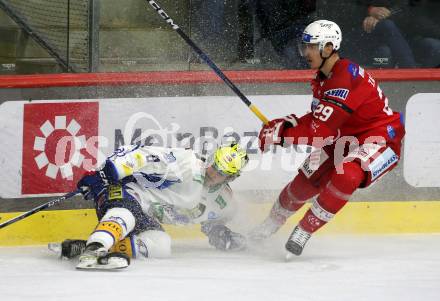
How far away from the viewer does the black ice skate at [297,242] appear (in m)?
5.91

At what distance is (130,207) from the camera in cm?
588

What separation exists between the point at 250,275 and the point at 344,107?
3.46 feet

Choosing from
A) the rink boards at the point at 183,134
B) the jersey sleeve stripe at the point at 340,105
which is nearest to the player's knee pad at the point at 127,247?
the rink boards at the point at 183,134

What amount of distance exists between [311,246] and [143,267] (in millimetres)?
1258

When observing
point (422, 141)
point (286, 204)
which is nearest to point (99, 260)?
point (286, 204)

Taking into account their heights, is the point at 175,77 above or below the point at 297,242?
above

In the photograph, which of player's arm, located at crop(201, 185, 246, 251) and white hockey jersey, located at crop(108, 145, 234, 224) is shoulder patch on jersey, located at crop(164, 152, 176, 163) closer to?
white hockey jersey, located at crop(108, 145, 234, 224)

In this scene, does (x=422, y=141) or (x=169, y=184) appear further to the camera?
(x=422, y=141)

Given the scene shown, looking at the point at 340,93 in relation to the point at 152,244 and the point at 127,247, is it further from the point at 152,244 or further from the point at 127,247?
the point at 127,247

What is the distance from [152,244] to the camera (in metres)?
5.88

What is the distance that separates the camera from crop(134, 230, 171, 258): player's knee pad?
231 inches

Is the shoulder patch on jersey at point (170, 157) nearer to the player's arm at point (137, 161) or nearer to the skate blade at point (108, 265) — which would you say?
the player's arm at point (137, 161)

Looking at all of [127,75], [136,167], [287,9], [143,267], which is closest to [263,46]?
[287,9]

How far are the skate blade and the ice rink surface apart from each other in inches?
1.2
